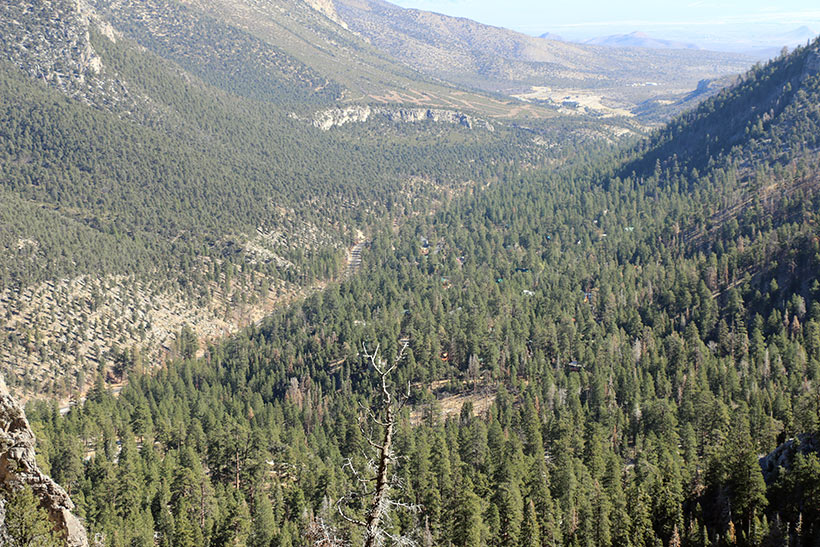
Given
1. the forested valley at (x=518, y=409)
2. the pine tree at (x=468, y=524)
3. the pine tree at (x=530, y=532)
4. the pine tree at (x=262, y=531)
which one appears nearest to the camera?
the pine tree at (x=530, y=532)

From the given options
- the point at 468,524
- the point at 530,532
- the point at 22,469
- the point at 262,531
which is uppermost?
the point at 22,469

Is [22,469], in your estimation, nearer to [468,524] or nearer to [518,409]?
[468,524]

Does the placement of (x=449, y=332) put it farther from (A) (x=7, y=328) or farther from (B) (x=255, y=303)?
(A) (x=7, y=328)

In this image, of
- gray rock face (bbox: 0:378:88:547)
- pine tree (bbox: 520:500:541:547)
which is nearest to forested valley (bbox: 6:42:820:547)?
pine tree (bbox: 520:500:541:547)

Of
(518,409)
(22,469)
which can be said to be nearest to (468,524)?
(22,469)

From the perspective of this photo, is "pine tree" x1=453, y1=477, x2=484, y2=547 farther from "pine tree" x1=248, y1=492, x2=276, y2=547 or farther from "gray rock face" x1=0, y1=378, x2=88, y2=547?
"gray rock face" x1=0, y1=378, x2=88, y2=547

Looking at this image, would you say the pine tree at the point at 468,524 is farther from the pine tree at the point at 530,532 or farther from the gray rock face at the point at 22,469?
the gray rock face at the point at 22,469

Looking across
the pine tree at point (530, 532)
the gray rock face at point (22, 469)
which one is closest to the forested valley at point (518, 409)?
the pine tree at point (530, 532)
